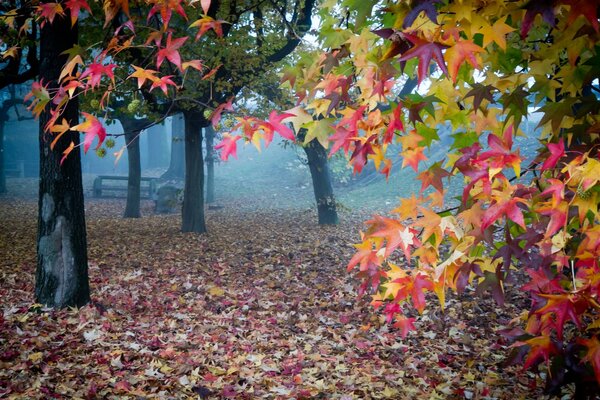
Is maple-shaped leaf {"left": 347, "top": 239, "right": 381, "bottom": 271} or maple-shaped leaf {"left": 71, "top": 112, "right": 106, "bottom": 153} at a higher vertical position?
maple-shaped leaf {"left": 71, "top": 112, "right": 106, "bottom": 153}

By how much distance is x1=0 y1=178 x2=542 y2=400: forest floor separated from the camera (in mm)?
3932

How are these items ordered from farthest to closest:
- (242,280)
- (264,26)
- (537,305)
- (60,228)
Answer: (264,26) → (242,280) → (60,228) → (537,305)

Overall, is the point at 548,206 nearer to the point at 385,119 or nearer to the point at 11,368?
the point at 385,119

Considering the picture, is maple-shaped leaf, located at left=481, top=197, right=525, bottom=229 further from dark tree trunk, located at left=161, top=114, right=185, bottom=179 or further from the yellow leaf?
dark tree trunk, located at left=161, top=114, right=185, bottom=179

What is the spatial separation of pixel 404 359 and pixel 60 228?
162 inches

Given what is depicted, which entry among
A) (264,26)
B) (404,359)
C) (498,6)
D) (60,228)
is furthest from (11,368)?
(264,26)

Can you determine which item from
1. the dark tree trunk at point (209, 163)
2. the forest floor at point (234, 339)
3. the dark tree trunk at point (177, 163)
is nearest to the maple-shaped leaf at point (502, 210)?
the forest floor at point (234, 339)

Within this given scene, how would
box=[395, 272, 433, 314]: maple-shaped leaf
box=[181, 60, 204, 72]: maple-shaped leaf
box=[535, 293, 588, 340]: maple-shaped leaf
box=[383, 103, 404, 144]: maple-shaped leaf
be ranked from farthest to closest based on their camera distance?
box=[181, 60, 204, 72]: maple-shaped leaf → box=[395, 272, 433, 314]: maple-shaped leaf → box=[383, 103, 404, 144]: maple-shaped leaf → box=[535, 293, 588, 340]: maple-shaped leaf

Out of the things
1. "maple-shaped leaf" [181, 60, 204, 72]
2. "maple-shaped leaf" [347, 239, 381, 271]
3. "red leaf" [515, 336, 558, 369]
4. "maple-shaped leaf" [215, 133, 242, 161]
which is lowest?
"red leaf" [515, 336, 558, 369]

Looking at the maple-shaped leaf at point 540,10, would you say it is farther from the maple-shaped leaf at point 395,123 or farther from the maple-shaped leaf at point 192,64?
the maple-shaped leaf at point 192,64

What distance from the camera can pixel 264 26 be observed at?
10062 mm

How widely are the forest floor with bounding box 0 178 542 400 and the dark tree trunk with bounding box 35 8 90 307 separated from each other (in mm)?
314

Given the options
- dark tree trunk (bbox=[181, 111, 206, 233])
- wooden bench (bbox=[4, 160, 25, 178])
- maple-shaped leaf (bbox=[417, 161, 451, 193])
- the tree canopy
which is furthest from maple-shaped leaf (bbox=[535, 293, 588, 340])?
wooden bench (bbox=[4, 160, 25, 178])

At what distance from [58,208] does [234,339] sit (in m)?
2.55
